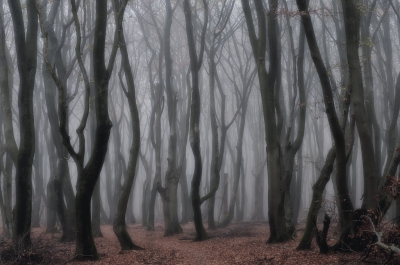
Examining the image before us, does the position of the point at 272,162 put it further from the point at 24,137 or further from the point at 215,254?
the point at 24,137

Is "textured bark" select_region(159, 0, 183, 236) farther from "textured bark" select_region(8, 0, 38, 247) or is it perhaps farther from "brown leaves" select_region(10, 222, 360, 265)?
"textured bark" select_region(8, 0, 38, 247)

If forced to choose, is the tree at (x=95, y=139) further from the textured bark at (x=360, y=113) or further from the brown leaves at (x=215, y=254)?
the textured bark at (x=360, y=113)

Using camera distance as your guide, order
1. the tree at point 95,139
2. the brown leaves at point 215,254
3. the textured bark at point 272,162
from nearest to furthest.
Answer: the brown leaves at point 215,254, the tree at point 95,139, the textured bark at point 272,162

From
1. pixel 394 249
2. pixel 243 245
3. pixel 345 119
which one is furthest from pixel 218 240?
pixel 394 249

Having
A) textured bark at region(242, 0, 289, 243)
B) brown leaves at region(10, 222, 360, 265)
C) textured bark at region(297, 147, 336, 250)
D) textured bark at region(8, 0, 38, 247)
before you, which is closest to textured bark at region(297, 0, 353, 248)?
textured bark at region(297, 147, 336, 250)

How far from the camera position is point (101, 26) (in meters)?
8.13

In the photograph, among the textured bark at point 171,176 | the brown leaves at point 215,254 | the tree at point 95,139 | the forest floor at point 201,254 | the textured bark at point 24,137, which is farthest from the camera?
the textured bark at point 171,176

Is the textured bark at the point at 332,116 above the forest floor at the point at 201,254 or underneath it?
above

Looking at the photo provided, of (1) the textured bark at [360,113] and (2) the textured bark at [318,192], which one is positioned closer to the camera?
(1) the textured bark at [360,113]

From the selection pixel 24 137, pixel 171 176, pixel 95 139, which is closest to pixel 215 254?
pixel 95 139

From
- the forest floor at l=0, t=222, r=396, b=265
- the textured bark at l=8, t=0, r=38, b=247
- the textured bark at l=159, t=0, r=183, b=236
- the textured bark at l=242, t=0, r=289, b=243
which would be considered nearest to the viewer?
the forest floor at l=0, t=222, r=396, b=265

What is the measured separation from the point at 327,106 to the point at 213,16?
13196 mm

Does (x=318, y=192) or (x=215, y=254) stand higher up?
(x=318, y=192)

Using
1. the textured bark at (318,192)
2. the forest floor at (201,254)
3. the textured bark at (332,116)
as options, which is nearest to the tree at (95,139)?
the forest floor at (201,254)
